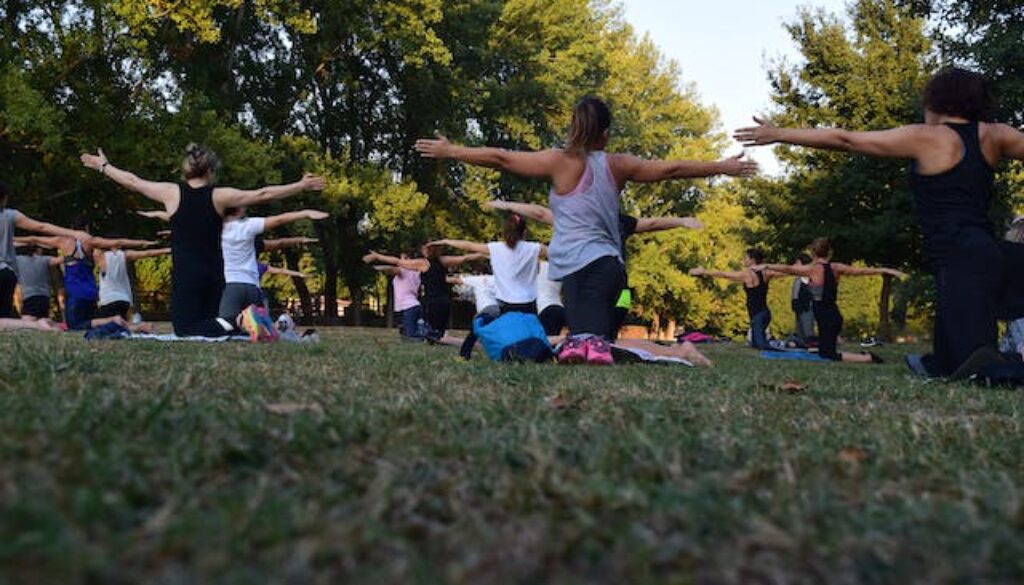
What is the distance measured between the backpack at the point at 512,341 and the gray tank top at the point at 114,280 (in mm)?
10459

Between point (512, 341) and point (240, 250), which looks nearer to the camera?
point (512, 341)

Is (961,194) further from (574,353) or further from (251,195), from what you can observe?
(251,195)

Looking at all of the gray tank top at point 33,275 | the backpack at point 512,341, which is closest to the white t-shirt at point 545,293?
the backpack at point 512,341

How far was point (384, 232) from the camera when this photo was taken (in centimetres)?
3681

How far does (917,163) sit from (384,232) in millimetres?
30611

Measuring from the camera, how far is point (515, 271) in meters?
13.1

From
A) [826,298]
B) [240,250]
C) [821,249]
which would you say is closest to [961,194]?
[240,250]

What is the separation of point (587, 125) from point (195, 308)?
214 inches

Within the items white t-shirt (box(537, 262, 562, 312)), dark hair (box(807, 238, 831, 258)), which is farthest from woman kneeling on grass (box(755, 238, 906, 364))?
white t-shirt (box(537, 262, 562, 312))

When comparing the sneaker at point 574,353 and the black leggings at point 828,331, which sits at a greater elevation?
the sneaker at point 574,353

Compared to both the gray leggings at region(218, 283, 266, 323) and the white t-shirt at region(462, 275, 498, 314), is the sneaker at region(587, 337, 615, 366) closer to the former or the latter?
the gray leggings at region(218, 283, 266, 323)

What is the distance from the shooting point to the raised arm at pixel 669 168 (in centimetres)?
801

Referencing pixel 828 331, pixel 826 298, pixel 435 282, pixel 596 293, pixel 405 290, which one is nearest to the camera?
pixel 596 293

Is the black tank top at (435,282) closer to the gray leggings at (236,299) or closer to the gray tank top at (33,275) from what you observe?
the gray leggings at (236,299)
